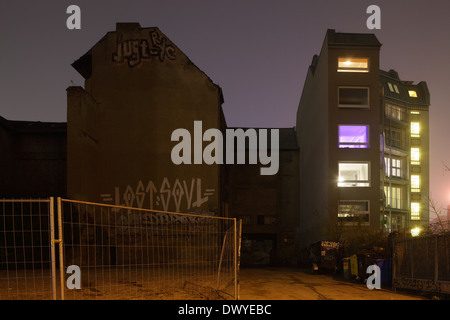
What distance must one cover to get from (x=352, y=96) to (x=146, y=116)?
13.3 meters

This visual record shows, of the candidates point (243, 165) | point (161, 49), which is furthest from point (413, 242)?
point (243, 165)

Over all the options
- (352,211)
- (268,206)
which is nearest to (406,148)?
(268,206)

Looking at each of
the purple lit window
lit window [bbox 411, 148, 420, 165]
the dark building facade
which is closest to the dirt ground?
the dark building facade

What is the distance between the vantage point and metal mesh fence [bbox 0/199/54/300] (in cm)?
984

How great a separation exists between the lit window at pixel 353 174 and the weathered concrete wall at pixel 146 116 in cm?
817

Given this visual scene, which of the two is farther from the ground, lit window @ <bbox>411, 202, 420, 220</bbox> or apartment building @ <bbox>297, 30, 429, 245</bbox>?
apartment building @ <bbox>297, 30, 429, 245</bbox>

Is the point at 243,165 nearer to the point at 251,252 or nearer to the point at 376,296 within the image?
the point at 251,252

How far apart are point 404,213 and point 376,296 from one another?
24047mm

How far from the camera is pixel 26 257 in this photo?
17.4m

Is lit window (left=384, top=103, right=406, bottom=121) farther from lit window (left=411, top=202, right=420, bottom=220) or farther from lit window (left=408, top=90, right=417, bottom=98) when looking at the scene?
lit window (left=411, top=202, right=420, bottom=220)

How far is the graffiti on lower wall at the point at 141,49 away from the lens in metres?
21.3

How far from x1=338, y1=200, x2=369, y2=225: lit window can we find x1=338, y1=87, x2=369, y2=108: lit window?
20.6 ft

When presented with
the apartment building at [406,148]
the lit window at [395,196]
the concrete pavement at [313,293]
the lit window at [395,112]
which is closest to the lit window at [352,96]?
the apartment building at [406,148]

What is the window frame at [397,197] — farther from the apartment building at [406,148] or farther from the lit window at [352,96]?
the lit window at [352,96]
